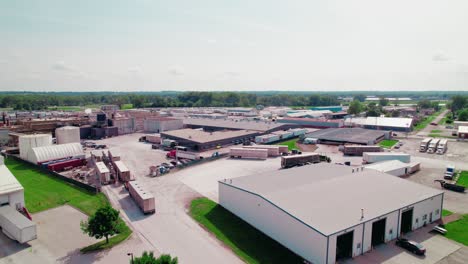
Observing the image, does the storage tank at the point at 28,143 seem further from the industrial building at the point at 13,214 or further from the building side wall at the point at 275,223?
the building side wall at the point at 275,223

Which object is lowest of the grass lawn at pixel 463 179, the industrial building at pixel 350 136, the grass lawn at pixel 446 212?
the grass lawn at pixel 446 212

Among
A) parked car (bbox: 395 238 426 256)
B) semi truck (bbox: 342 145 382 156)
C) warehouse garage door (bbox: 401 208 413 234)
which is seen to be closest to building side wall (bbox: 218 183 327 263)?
parked car (bbox: 395 238 426 256)

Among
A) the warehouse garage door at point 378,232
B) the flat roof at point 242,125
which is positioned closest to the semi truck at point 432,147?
the flat roof at point 242,125

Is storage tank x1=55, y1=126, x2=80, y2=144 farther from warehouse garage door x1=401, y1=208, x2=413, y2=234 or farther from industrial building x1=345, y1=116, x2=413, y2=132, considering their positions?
industrial building x1=345, y1=116, x2=413, y2=132

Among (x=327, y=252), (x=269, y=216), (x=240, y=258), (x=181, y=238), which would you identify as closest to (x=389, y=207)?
(x=327, y=252)

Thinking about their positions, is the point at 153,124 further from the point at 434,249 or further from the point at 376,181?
the point at 434,249

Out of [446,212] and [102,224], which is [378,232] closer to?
[446,212]
